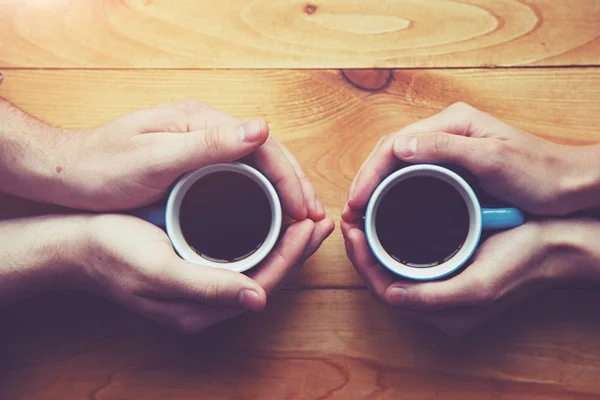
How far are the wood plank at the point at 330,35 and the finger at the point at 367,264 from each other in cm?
30

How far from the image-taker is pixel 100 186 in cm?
74

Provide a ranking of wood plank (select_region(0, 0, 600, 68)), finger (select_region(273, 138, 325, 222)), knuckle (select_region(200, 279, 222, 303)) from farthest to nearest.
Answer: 1. wood plank (select_region(0, 0, 600, 68))
2. finger (select_region(273, 138, 325, 222))
3. knuckle (select_region(200, 279, 222, 303))

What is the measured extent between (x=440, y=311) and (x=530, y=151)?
25 cm

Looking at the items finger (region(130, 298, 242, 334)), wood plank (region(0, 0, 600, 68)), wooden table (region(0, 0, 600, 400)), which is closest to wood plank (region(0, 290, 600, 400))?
wooden table (region(0, 0, 600, 400))

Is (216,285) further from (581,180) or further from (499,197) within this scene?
(581,180)

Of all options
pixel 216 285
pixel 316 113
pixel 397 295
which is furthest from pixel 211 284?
Answer: pixel 316 113

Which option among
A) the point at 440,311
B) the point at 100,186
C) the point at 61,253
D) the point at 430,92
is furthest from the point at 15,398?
the point at 430,92

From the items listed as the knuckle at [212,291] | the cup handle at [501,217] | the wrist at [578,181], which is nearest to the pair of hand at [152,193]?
the knuckle at [212,291]

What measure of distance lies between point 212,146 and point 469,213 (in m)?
0.33

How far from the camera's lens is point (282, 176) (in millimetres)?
726

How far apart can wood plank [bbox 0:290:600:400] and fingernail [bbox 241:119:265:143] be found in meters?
0.29

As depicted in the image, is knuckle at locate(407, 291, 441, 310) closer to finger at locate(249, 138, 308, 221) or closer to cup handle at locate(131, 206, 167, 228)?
finger at locate(249, 138, 308, 221)

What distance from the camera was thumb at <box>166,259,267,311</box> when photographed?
662mm

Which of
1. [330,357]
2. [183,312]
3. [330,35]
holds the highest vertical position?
[330,35]
